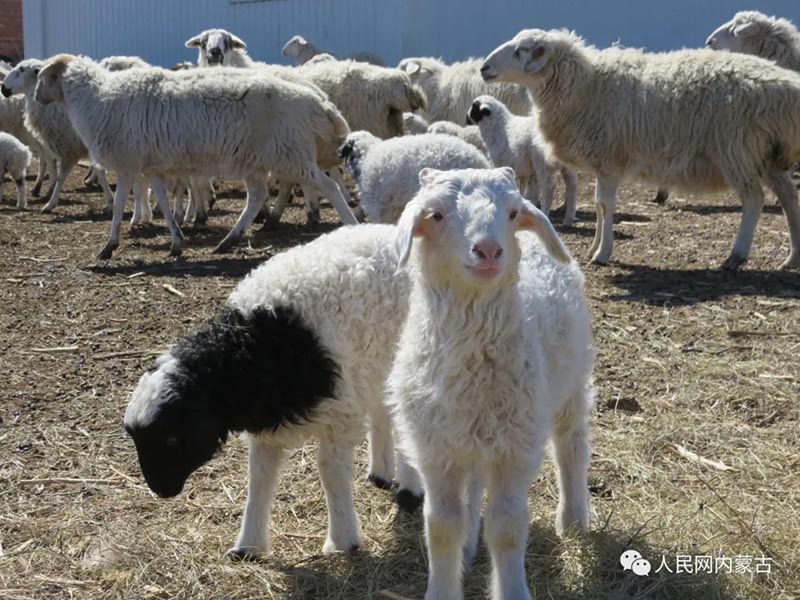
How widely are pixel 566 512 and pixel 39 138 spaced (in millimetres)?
10953

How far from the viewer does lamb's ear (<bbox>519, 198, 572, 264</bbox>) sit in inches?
126

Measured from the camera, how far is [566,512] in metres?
3.91

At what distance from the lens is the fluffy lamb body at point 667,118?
27.2 feet

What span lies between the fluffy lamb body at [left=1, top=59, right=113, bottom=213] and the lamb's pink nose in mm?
10733

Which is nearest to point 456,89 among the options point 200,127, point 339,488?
point 200,127

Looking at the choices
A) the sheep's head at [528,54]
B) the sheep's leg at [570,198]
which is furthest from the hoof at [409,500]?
the sheep's leg at [570,198]

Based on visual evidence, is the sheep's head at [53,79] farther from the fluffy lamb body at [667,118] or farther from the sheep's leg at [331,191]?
the fluffy lamb body at [667,118]

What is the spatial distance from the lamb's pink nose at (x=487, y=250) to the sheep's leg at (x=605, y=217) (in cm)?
597

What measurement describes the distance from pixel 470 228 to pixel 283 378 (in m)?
1.09

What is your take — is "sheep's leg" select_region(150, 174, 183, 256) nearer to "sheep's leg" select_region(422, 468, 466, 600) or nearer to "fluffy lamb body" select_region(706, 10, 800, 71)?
"fluffy lamb body" select_region(706, 10, 800, 71)

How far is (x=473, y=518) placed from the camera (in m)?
3.71

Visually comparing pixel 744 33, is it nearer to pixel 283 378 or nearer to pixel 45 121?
pixel 45 121

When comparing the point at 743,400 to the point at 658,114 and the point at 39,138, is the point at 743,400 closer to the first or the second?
the point at 658,114

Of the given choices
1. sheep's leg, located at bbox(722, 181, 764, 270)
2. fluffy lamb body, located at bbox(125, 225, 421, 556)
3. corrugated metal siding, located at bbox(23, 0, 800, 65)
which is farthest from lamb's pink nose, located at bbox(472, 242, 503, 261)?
corrugated metal siding, located at bbox(23, 0, 800, 65)
